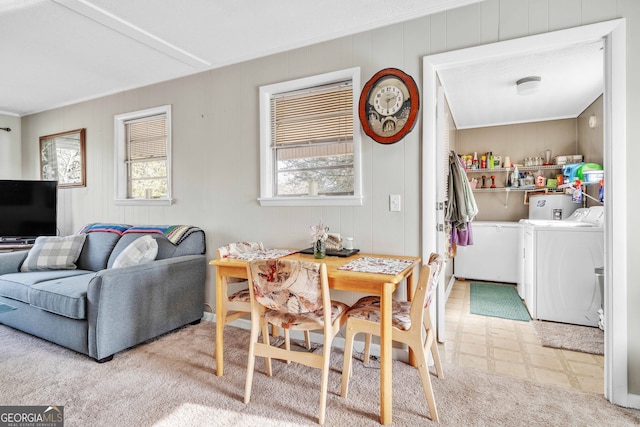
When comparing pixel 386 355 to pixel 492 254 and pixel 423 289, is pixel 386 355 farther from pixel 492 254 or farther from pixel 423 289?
pixel 492 254

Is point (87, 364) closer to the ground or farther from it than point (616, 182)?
closer to the ground

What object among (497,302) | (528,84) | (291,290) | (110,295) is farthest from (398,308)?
(528,84)

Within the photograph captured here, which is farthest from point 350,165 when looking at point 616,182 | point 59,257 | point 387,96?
point 59,257

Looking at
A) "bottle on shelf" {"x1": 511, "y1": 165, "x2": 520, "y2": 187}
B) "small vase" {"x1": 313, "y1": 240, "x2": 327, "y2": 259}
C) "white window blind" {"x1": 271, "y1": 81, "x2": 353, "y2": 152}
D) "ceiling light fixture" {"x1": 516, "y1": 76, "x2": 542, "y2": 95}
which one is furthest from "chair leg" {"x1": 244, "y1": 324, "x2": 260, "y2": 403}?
"bottle on shelf" {"x1": 511, "y1": 165, "x2": 520, "y2": 187}

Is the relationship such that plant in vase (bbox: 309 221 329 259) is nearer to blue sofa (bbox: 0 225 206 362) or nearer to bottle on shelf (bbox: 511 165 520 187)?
blue sofa (bbox: 0 225 206 362)

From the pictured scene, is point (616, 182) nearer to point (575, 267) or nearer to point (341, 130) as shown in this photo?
point (575, 267)

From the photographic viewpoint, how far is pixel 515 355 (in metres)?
2.41

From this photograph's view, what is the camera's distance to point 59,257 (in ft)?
10.4

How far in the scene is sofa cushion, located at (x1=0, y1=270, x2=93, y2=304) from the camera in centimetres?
263

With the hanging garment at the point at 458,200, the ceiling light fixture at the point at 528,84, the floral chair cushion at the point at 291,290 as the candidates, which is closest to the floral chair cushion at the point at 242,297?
the floral chair cushion at the point at 291,290

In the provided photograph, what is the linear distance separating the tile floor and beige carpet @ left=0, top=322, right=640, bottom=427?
0.14 m

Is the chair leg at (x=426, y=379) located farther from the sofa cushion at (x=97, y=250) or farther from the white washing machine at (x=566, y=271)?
the sofa cushion at (x=97, y=250)

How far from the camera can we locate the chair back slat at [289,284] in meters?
1.64

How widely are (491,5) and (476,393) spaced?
2.37 m
